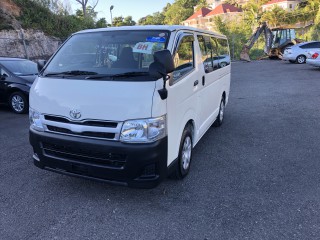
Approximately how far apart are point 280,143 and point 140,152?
10.9 feet

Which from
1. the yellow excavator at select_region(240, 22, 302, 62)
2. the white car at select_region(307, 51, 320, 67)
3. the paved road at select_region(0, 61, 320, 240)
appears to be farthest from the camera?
the yellow excavator at select_region(240, 22, 302, 62)

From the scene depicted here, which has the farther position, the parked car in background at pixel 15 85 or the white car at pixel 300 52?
the white car at pixel 300 52

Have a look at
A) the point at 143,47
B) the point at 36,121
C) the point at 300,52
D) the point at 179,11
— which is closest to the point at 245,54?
the point at 300,52

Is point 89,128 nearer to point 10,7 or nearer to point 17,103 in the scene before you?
point 17,103

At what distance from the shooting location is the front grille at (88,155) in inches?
119

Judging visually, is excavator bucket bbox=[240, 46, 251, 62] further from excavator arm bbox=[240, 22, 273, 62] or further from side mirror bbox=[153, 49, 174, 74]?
side mirror bbox=[153, 49, 174, 74]

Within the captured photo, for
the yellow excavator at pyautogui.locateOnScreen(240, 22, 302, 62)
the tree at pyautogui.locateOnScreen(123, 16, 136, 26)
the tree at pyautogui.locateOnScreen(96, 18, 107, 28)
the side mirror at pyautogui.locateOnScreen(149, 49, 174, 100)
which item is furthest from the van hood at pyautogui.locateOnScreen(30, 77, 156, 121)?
the tree at pyautogui.locateOnScreen(123, 16, 136, 26)

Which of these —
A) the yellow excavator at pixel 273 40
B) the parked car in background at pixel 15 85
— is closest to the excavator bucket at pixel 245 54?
the yellow excavator at pixel 273 40

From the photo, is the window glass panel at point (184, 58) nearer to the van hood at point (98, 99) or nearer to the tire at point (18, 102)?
the van hood at point (98, 99)

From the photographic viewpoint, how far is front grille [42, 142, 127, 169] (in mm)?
3033

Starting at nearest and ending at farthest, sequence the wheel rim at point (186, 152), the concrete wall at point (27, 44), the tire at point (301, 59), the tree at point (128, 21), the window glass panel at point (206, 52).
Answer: the wheel rim at point (186, 152), the window glass panel at point (206, 52), the concrete wall at point (27, 44), the tire at point (301, 59), the tree at point (128, 21)

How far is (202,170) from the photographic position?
168 inches

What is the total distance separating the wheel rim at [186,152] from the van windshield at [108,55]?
44.8 inches

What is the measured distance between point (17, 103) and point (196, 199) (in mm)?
6317
